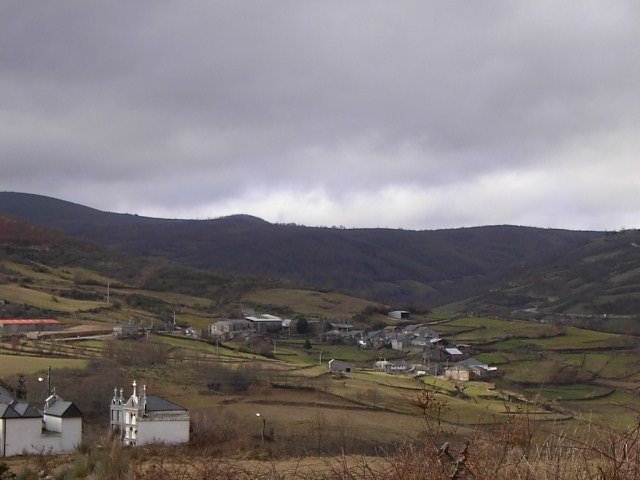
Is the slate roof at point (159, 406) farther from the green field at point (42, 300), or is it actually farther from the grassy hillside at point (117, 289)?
the green field at point (42, 300)

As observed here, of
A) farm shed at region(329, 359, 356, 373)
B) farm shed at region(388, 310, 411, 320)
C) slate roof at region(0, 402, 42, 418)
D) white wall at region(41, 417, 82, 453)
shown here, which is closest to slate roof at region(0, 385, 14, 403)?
slate roof at region(0, 402, 42, 418)

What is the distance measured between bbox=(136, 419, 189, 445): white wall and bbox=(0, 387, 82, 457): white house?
8.03ft

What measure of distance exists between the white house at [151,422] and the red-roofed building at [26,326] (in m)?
31.1

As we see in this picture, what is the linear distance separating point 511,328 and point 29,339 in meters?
48.4

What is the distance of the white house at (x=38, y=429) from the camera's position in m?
28.6

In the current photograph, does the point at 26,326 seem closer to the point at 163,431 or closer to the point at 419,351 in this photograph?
the point at 419,351

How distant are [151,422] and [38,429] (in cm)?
438

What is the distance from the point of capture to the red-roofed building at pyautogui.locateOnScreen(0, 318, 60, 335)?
61250 millimetres

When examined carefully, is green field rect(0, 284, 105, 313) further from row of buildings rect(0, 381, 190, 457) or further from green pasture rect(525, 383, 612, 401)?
row of buildings rect(0, 381, 190, 457)

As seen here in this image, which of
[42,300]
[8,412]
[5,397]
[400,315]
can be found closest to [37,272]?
[42,300]

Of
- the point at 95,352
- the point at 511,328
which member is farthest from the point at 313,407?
the point at 511,328

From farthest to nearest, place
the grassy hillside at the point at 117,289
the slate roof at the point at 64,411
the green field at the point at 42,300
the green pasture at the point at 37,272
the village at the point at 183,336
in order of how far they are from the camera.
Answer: the green pasture at the point at 37,272 → the grassy hillside at the point at 117,289 → the green field at the point at 42,300 → the slate roof at the point at 64,411 → the village at the point at 183,336

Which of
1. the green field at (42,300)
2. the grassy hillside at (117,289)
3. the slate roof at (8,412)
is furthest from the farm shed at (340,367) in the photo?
the slate roof at (8,412)

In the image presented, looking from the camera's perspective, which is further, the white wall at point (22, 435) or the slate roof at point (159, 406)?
the slate roof at point (159, 406)
